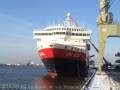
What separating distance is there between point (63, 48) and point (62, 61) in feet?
6.86

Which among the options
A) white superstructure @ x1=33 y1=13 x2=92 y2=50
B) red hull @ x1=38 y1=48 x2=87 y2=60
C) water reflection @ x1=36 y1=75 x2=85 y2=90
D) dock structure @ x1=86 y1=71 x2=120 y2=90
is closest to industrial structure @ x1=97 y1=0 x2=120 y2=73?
dock structure @ x1=86 y1=71 x2=120 y2=90

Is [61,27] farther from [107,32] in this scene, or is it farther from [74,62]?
[107,32]

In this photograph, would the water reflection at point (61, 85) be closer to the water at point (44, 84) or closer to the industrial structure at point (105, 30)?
the water at point (44, 84)

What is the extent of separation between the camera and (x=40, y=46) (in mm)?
64438

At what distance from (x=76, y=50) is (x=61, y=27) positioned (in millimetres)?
5607

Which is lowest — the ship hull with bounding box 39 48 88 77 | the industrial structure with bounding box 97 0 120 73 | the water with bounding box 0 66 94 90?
the water with bounding box 0 66 94 90

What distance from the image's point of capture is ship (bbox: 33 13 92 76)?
58.4 m

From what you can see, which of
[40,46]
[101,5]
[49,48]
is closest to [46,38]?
[40,46]

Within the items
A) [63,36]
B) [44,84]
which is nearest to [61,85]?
[44,84]

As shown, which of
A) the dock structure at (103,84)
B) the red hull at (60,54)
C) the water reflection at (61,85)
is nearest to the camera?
the dock structure at (103,84)

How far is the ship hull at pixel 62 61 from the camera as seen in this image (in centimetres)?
5816

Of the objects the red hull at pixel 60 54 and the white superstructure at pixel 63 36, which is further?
the white superstructure at pixel 63 36

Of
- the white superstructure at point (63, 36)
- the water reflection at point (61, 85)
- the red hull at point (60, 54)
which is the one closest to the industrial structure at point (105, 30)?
the water reflection at point (61, 85)

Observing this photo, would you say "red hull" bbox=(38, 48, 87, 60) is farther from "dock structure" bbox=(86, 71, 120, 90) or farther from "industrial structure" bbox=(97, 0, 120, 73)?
"industrial structure" bbox=(97, 0, 120, 73)
